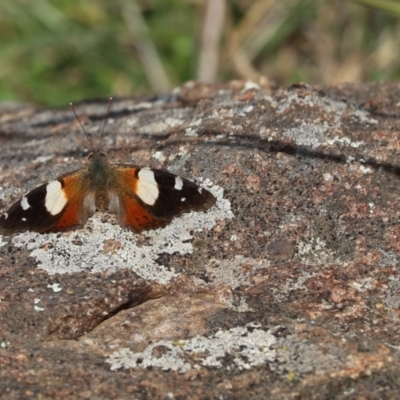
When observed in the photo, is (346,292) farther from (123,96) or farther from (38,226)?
(123,96)

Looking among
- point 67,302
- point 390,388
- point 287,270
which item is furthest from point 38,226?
point 390,388

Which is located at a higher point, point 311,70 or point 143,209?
point 311,70

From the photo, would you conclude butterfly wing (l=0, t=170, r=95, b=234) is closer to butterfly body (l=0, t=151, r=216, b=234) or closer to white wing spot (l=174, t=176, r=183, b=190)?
butterfly body (l=0, t=151, r=216, b=234)

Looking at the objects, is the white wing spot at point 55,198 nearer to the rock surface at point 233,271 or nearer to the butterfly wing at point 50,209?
the butterfly wing at point 50,209

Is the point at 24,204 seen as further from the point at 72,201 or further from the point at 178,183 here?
the point at 178,183

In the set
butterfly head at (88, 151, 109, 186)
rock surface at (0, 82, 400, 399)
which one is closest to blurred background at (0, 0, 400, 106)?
rock surface at (0, 82, 400, 399)
